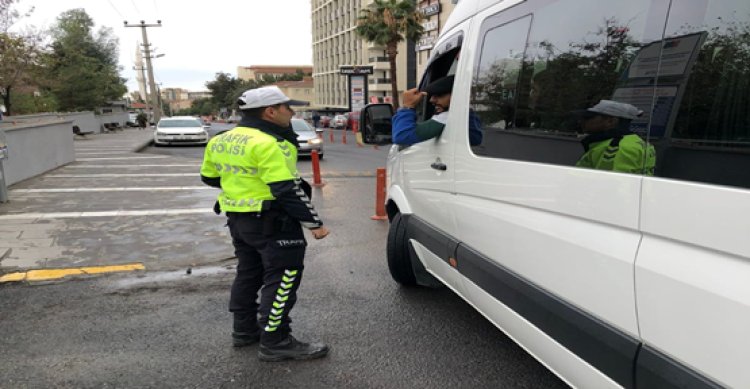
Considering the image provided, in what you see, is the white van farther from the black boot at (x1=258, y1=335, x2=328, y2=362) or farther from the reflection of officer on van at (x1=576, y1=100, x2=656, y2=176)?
the black boot at (x1=258, y1=335, x2=328, y2=362)

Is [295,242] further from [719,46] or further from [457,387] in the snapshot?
[719,46]

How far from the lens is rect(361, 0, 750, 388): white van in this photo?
142 centimetres

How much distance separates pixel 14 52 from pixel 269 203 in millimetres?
17458

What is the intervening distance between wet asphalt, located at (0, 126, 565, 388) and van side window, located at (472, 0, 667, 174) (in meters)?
1.35

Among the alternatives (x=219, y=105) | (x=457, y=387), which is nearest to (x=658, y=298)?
(x=457, y=387)

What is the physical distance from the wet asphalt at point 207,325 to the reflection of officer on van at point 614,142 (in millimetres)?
1518

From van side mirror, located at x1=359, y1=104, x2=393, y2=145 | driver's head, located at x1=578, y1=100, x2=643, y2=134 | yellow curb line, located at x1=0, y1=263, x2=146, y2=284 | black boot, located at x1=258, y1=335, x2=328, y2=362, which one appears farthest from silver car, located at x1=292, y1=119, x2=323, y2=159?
driver's head, located at x1=578, y1=100, x2=643, y2=134

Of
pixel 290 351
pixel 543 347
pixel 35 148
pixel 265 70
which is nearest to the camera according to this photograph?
pixel 543 347

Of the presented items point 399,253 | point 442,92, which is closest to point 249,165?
point 442,92

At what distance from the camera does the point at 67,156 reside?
1297cm

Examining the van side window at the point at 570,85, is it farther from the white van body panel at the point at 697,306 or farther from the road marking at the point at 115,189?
the road marking at the point at 115,189

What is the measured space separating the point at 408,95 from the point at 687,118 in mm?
1866

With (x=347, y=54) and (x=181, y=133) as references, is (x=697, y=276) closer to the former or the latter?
(x=181, y=133)

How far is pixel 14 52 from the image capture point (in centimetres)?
1576
